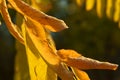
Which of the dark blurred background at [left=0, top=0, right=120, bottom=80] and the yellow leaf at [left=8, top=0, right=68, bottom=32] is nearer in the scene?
the yellow leaf at [left=8, top=0, right=68, bottom=32]

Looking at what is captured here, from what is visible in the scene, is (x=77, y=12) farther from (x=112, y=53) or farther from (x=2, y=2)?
(x=2, y=2)

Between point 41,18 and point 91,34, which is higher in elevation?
point 41,18

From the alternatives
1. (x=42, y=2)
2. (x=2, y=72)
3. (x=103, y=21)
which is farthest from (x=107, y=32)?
(x=42, y=2)

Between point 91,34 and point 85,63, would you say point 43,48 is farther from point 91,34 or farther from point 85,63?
point 91,34

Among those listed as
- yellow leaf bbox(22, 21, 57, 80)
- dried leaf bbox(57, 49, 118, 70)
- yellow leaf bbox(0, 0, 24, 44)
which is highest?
yellow leaf bbox(0, 0, 24, 44)

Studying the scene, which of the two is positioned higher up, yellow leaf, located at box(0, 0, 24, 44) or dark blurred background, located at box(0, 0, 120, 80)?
yellow leaf, located at box(0, 0, 24, 44)

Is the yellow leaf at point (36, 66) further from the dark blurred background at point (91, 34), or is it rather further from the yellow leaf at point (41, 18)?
the dark blurred background at point (91, 34)

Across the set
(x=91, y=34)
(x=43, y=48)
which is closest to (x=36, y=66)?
(x=43, y=48)

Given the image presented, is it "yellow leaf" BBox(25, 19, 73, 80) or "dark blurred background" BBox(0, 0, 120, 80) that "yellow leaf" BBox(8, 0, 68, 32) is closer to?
"yellow leaf" BBox(25, 19, 73, 80)

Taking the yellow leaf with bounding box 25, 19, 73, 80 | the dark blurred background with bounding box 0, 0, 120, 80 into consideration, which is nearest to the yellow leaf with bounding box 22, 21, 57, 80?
the yellow leaf with bounding box 25, 19, 73, 80
